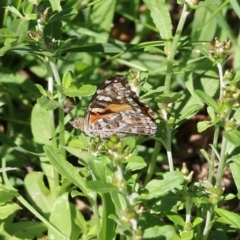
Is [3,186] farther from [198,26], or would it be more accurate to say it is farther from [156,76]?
[198,26]

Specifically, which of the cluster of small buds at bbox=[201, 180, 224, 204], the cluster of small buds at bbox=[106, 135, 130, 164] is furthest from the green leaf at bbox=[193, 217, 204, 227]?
the cluster of small buds at bbox=[106, 135, 130, 164]

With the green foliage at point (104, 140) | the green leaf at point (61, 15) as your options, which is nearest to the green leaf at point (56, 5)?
the green foliage at point (104, 140)

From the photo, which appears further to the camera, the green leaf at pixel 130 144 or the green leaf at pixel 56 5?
the green leaf at pixel 56 5

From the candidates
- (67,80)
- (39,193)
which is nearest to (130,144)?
(67,80)

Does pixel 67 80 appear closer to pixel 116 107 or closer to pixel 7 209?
pixel 116 107

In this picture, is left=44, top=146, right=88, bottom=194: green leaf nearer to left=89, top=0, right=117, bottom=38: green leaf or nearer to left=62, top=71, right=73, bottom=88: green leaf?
left=62, top=71, right=73, bottom=88: green leaf

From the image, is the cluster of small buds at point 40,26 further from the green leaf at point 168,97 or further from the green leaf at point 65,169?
the green leaf at point 168,97

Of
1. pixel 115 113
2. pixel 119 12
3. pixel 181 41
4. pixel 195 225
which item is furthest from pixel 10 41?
pixel 119 12
